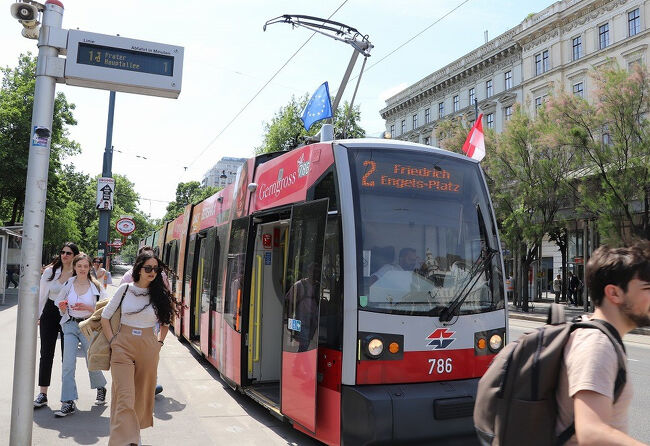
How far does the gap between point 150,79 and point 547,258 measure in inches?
1616

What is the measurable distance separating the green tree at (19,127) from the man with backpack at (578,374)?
26.9 meters

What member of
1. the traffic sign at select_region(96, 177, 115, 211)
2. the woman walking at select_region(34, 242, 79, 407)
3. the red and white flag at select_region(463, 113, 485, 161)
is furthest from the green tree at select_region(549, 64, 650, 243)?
the woman walking at select_region(34, 242, 79, 407)

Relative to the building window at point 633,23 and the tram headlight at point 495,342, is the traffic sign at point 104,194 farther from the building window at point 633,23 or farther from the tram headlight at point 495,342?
the building window at point 633,23

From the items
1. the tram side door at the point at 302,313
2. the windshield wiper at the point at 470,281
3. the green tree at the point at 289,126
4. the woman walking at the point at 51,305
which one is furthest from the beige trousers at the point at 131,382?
the green tree at the point at 289,126

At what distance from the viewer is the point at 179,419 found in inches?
239

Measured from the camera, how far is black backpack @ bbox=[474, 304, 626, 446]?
1.80 metres

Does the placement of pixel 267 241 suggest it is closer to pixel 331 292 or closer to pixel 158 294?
pixel 158 294

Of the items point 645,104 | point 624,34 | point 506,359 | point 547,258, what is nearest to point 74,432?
point 506,359

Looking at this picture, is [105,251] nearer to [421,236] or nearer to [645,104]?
[421,236]

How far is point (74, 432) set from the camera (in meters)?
5.41

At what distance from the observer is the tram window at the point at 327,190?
504cm

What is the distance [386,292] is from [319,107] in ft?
25.9

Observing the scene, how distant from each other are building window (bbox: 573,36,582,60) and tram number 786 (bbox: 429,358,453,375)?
1442 inches

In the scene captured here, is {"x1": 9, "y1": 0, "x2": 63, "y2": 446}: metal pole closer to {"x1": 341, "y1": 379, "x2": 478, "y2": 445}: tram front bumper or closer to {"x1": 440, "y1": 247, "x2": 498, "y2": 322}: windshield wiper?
{"x1": 341, "y1": 379, "x2": 478, "y2": 445}: tram front bumper
